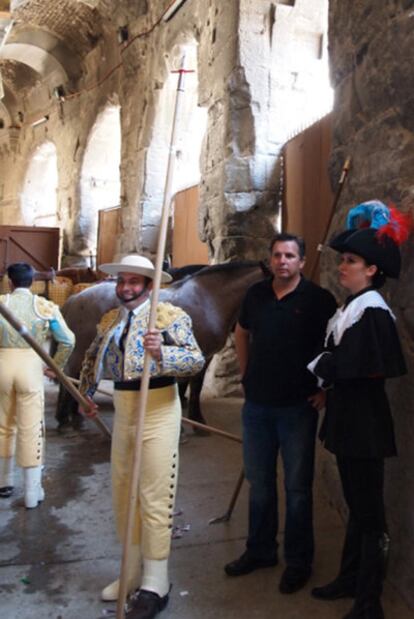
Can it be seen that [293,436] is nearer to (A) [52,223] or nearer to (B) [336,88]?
(B) [336,88]

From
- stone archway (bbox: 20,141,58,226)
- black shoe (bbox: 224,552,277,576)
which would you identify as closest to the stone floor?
black shoe (bbox: 224,552,277,576)

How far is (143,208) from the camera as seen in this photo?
412 inches

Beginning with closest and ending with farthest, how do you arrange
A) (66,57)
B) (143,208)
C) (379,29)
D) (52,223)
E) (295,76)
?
(379,29) < (295,76) < (143,208) < (66,57) < (52,223)

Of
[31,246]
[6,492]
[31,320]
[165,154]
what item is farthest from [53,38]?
[6,492]

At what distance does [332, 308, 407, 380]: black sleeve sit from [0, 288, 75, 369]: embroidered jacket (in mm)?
2223

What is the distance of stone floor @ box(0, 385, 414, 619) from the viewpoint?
2713 millimetres

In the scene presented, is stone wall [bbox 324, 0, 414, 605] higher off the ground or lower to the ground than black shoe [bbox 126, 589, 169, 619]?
higher

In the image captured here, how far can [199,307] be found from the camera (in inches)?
221

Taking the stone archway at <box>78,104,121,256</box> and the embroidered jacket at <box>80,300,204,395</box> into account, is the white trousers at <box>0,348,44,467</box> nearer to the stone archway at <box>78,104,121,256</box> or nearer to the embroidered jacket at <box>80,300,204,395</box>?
the embroidered jacket at <box>80,300,204,395</box>

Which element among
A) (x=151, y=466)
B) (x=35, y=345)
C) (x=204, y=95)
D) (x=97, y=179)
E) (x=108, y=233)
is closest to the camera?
(x=35, y=345)

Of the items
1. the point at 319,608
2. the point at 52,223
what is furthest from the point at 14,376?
the point at 52,223

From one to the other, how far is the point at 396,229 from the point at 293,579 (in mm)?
1776

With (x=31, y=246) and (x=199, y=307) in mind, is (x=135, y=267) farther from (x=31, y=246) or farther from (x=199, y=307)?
(x=31, y=246)

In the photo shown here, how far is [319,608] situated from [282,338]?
128 cm
